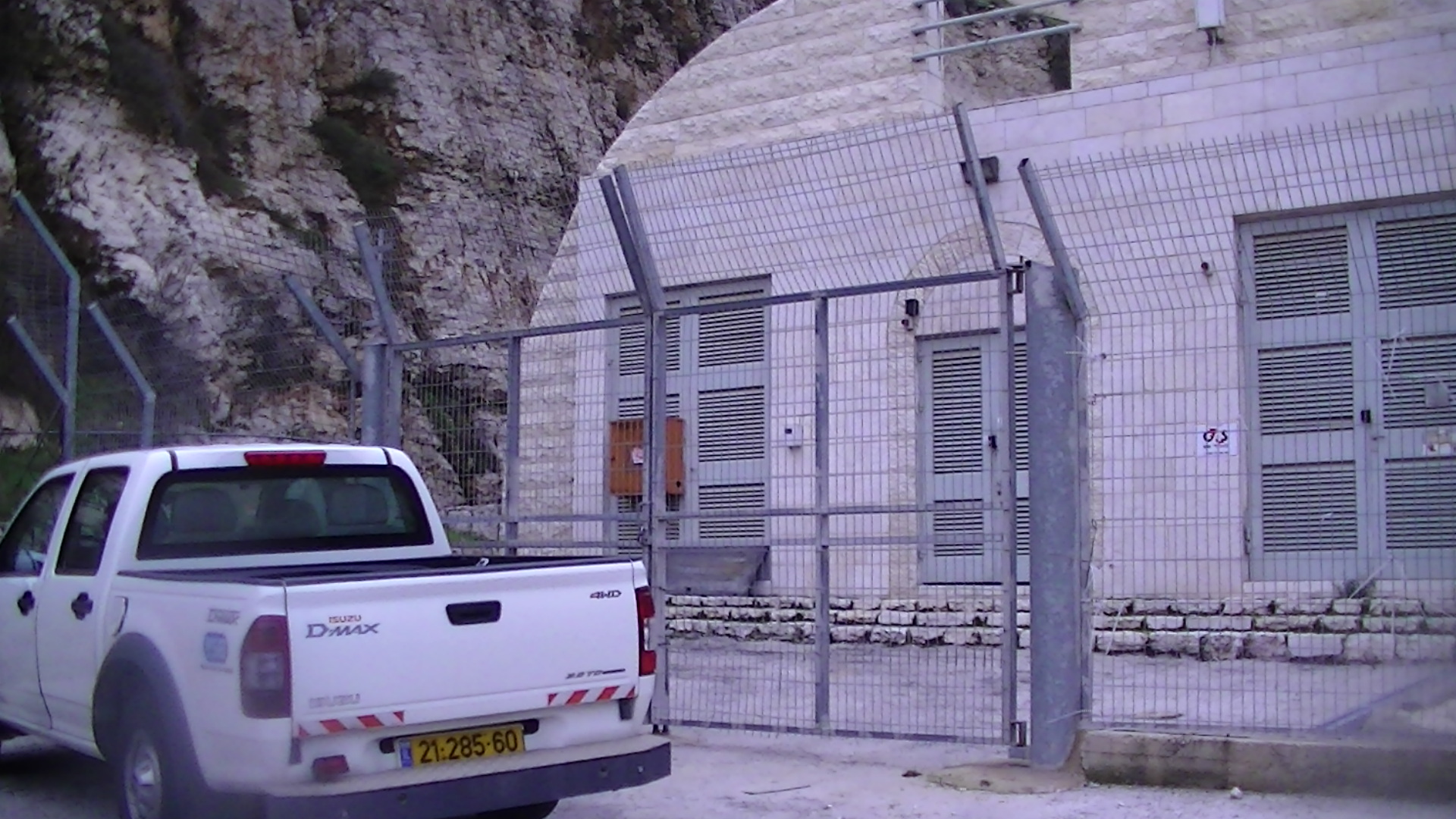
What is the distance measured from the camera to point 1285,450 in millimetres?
7398

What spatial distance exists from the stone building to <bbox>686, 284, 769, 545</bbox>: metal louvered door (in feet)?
0.10

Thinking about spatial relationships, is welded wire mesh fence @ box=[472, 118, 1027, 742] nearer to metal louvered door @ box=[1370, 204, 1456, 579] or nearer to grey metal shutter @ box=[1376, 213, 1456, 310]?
metal louvered door @ box=[1370, 204, 1456, 579]

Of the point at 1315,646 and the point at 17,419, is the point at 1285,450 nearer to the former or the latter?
the point at 1315,646

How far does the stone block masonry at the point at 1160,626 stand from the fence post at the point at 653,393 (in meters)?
2.00

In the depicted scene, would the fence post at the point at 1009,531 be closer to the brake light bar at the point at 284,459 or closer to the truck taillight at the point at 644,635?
the truck taillight at the point at 644,635

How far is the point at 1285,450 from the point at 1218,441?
48 cm

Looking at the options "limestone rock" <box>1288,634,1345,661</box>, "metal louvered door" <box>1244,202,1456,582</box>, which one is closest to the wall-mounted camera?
"metal louvered door" <box>1244,202,1456,582</box>

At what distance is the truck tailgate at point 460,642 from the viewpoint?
16.2 feet

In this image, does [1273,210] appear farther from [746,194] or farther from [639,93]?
[639,93]

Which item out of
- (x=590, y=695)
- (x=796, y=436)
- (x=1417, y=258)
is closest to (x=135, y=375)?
(x=796, y=436)

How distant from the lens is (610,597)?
5.69 meters

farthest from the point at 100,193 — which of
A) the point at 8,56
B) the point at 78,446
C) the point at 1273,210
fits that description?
the point at 1273,210

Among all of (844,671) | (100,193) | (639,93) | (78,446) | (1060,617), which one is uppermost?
(639,93)

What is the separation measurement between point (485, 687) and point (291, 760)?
2.43 feet
